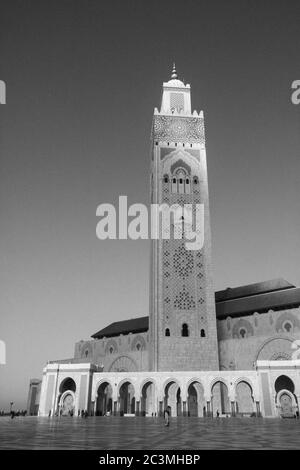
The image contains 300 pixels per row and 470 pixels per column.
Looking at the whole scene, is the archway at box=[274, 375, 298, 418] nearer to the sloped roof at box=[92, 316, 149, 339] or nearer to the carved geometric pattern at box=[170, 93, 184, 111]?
the sloped roof at box=[92, 316, 149, 339]

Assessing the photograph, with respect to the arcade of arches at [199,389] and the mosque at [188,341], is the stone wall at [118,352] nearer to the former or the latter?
the mosque at [188,341]

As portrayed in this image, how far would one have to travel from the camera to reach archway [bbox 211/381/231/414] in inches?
1136

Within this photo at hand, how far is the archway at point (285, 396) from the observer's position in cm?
2500

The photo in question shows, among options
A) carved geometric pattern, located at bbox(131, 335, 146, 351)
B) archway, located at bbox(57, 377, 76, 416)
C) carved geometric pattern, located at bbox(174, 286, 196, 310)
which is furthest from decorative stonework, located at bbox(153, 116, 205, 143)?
archway, located at bbox(57, 377, 76, 416)

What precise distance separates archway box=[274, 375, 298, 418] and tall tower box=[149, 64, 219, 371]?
4482mm

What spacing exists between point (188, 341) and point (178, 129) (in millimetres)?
19297

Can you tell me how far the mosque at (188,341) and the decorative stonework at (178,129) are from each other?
93mm

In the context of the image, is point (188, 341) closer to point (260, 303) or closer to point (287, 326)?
point (287, 326)

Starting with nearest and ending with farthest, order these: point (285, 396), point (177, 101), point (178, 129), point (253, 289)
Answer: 1. point (285, 396)
2. point (178, 129)
3. point (253, 289)
4. point (177, 101)

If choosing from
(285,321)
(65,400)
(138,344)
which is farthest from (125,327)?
A: (285,321)

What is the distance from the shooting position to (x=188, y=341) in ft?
94.4
